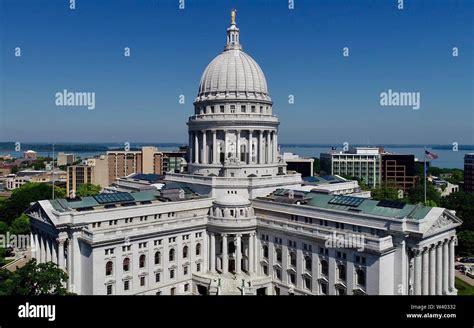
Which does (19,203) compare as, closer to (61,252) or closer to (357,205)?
(61,252)

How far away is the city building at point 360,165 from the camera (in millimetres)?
154250

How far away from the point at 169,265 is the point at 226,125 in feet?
85.2

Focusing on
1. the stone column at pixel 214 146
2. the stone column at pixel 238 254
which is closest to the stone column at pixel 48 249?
the stone column at pixel 238 254

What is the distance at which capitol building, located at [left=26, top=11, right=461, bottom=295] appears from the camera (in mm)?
45781

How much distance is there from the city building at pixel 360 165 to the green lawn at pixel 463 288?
9444 centimetres

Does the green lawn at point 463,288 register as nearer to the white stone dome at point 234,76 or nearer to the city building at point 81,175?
the white stone dome at point 234,76

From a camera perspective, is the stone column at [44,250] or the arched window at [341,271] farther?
the stone column at [44,250]

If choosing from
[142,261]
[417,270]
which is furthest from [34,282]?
[417,270]

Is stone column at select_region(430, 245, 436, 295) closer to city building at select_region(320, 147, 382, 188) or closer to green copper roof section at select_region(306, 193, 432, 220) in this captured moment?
green copper roof section at select_region(306, 193, 432, 220)

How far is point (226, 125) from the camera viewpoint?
69.6 metres

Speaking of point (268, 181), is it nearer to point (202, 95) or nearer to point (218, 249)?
point (218, 249)

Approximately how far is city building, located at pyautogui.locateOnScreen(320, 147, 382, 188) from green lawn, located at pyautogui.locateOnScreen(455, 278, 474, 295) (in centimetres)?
9444
